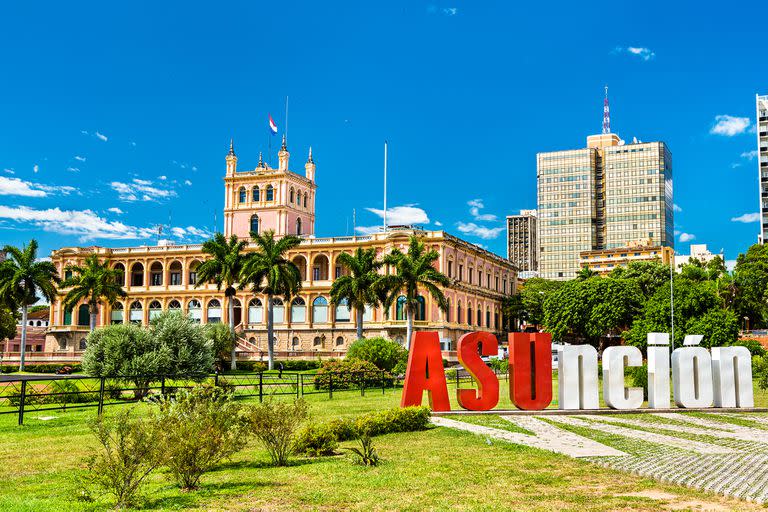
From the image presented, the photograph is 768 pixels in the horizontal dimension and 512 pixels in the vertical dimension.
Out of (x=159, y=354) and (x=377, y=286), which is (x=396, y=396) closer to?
(x=159, y=354)

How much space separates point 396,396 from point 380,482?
64.1 feet

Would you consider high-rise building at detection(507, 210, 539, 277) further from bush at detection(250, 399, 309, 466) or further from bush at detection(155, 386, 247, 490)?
bush at detection(155, 386, 247, 490)

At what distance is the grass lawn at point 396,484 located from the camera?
389 inches

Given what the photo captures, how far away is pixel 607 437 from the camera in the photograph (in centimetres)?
1678

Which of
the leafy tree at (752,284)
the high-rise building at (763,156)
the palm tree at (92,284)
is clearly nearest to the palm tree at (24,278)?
the palm tree at (92,284)

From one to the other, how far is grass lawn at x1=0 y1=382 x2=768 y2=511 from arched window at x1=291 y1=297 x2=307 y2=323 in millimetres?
59274

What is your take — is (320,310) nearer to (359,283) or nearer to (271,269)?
(271,269)

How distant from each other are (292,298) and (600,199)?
73.0 meters

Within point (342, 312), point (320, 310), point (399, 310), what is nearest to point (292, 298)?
point (320, 310)

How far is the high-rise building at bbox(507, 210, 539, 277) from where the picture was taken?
18262cm

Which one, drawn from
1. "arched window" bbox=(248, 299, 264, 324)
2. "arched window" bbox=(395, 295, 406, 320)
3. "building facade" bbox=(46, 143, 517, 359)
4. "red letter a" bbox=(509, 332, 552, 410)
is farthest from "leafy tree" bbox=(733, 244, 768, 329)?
"red letter a" bbox=(509, 332, 552, 410)

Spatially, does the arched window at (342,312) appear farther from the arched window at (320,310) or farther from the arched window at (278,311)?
the arched window at (278,311)

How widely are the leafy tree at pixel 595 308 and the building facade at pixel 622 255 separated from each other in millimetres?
45613

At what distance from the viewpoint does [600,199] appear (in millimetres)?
131000
